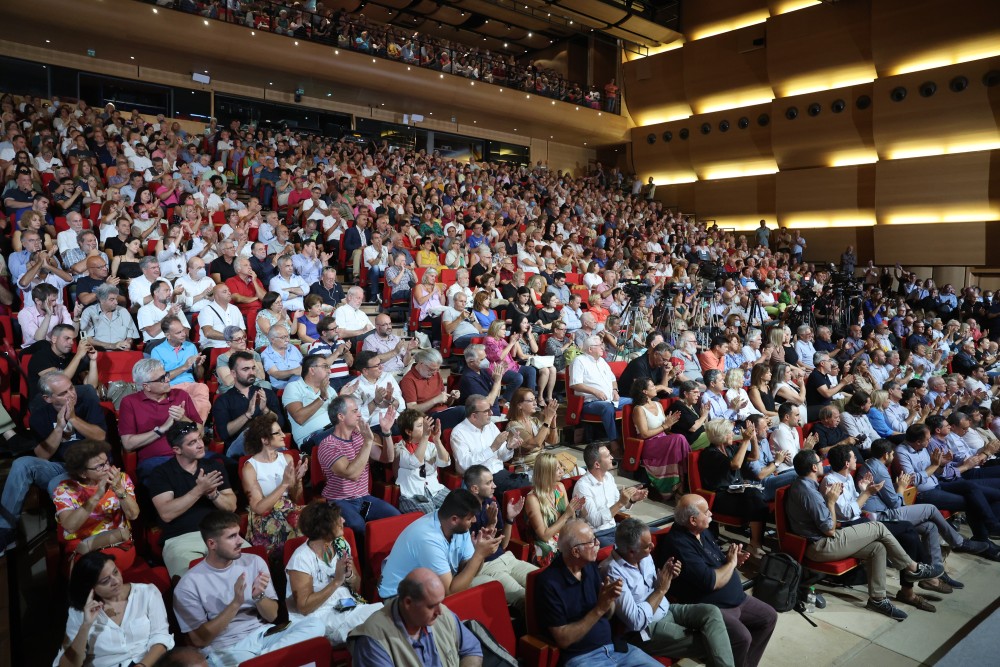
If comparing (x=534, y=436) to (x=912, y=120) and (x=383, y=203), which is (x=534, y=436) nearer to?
(x=383, y=203)

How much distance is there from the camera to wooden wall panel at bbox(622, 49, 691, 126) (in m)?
15.8

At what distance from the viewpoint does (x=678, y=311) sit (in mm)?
7832

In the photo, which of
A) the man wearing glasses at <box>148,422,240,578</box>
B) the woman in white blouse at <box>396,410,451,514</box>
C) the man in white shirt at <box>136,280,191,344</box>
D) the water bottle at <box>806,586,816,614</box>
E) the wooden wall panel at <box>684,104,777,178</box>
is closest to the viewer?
the man wearing glasses at <box>148,422,240,578</box>

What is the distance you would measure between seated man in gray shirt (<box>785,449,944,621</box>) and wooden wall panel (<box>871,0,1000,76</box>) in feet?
37.4

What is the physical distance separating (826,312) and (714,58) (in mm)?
8267

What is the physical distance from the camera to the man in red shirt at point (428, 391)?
4.43 meters

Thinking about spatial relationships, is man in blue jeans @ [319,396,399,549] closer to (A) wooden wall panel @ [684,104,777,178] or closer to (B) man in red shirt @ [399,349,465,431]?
(B) man in red shirt @ [399,349,465,431]

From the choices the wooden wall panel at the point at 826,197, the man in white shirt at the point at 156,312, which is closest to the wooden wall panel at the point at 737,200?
the wooden wall panel at the point at 826,197

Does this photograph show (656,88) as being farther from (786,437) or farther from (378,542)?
(378,542)

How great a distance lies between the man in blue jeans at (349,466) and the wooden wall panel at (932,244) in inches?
492

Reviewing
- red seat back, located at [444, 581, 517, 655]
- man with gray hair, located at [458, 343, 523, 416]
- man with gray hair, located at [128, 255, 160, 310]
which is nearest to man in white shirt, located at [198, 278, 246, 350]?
man with gray hair, located at [128, 255, 160, 310]

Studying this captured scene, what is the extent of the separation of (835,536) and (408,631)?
268 cm

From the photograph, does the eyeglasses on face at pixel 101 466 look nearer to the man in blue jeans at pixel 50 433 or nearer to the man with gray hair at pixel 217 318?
the man in blue jeans at pixel 50 433

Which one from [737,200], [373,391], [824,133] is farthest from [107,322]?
[737,200]
